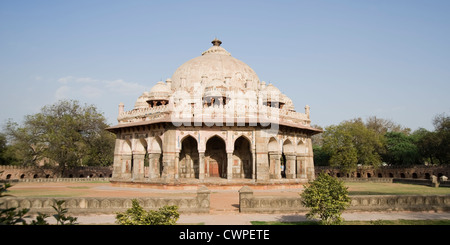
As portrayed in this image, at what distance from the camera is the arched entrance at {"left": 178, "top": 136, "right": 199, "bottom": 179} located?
28656 mm

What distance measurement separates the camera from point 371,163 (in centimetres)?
4781

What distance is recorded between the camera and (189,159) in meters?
28.9

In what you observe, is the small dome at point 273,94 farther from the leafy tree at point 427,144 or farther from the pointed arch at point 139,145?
the leafy tree at point 427,144

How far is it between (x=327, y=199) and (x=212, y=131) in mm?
14972

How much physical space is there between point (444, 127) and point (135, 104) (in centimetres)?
3823

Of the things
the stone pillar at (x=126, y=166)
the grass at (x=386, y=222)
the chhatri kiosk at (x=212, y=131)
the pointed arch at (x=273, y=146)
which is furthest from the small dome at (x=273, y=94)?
the grass at (x=386, y=222)

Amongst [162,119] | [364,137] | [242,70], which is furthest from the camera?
[364,137]

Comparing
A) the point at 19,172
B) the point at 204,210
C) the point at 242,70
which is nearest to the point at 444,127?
the point at 242,70

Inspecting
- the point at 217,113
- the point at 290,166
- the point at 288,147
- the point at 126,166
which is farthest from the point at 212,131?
the point at 126,166

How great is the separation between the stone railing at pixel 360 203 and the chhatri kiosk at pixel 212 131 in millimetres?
→ 10250

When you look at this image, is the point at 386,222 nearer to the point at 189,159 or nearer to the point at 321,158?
the point at 189,159
